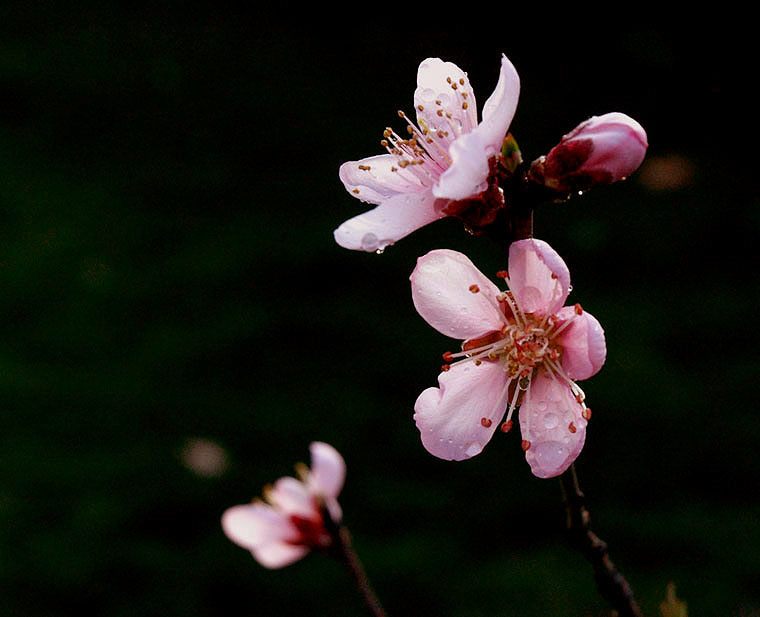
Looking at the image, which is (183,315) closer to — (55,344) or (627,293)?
(55,344)

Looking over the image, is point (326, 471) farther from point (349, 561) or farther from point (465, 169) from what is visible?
point (465, 169)

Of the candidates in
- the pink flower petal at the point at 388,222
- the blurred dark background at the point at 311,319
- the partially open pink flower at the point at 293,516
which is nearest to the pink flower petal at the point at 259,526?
→ the partially open pink flower at the point at 293,516

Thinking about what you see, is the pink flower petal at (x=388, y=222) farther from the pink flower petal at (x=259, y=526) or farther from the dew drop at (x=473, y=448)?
the pink flower petal at (x=259, y=526)

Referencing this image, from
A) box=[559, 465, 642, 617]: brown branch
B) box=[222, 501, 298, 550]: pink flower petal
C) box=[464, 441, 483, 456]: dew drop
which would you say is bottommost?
box=[559, 465, 642, 617]: brown branch

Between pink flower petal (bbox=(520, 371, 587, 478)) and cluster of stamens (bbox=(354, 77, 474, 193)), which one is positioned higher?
cluster of stamens (bbox=(354, 77, 474, 193))

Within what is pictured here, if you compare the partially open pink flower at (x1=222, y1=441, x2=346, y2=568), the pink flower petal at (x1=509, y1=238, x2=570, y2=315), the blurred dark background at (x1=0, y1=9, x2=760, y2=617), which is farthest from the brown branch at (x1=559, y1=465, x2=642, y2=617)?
the blurred dark background at (x1=0, y1=9, x2=760, y2=617)

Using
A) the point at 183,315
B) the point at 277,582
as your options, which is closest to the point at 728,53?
the point at 183,315

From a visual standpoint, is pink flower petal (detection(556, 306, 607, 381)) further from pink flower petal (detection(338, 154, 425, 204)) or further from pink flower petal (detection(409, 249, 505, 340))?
pink flower petal (detection(338, 154, 425, 204))
